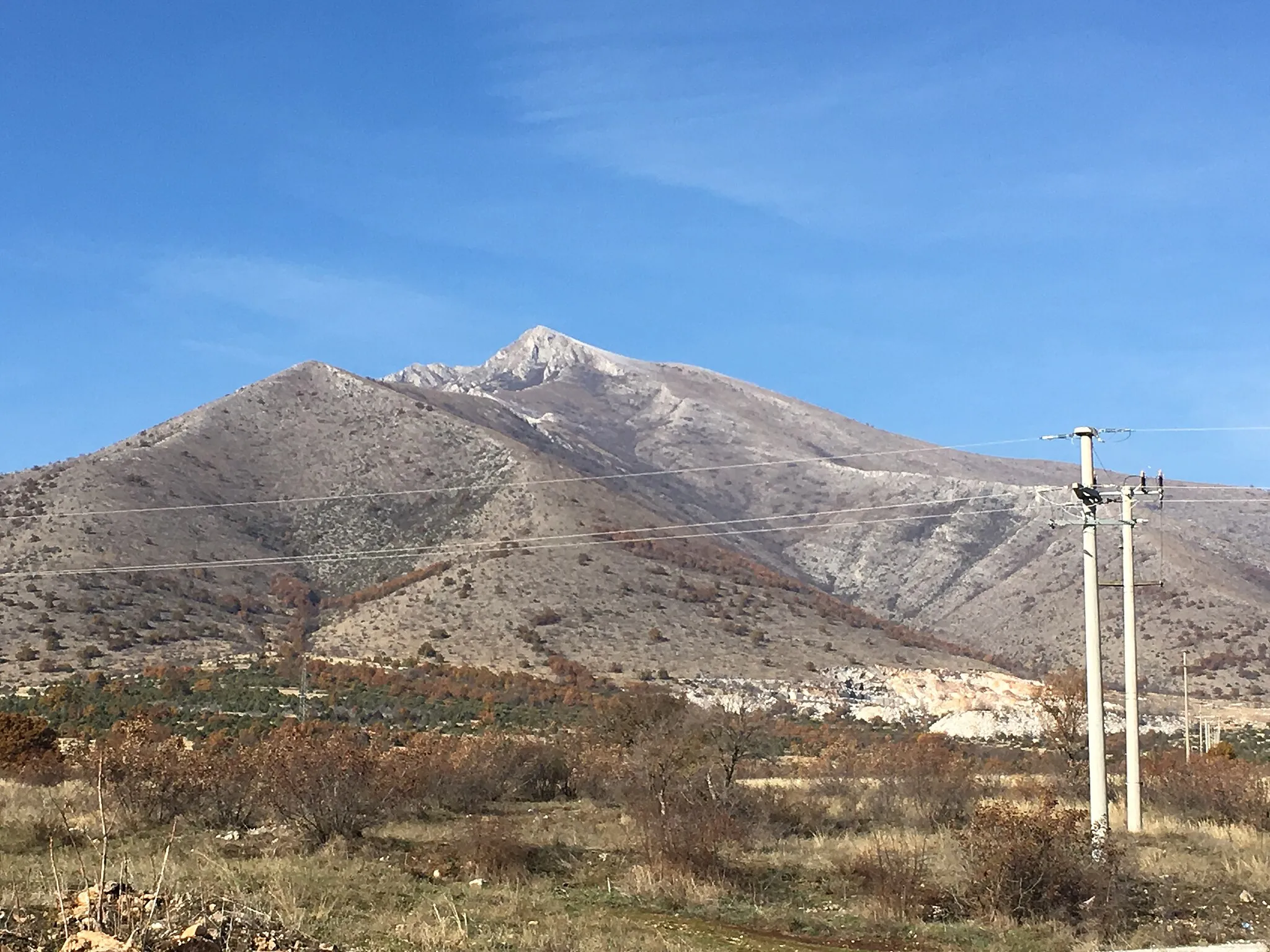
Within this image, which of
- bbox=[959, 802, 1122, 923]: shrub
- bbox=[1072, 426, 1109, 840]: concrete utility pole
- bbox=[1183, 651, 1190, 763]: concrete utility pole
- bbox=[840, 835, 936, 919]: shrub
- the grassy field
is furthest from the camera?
bbox=[1183, 651, 1190, 763]: concrete utility pole

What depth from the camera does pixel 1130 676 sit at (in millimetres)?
22203

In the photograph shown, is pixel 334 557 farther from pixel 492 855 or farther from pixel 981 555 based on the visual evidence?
pixel 492 855

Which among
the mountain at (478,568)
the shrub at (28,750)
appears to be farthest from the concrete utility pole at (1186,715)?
the shrub at (28,750)

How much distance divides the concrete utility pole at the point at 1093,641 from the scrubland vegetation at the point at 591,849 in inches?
34.6

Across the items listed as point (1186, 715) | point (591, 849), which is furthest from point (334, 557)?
point (591, 849)

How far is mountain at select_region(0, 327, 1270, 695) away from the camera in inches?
2889

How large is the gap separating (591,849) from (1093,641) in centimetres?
895

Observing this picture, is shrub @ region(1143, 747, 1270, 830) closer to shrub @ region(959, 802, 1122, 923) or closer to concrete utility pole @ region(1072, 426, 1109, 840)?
concrete utility pole @ region(1072, 426, 1109, 840)

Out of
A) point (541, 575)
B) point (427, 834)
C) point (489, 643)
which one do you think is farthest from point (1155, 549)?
point (427, 834)

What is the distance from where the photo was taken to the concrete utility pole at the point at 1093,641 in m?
18.6

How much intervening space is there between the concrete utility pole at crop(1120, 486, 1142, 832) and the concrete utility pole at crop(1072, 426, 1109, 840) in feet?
3.13

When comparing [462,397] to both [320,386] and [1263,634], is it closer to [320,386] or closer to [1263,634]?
[320,386]

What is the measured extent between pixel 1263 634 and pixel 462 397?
343 feet

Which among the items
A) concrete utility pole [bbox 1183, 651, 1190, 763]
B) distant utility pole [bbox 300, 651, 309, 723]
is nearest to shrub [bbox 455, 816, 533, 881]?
concrete utility pole [bbox 1183, 651, 1190, 763]
